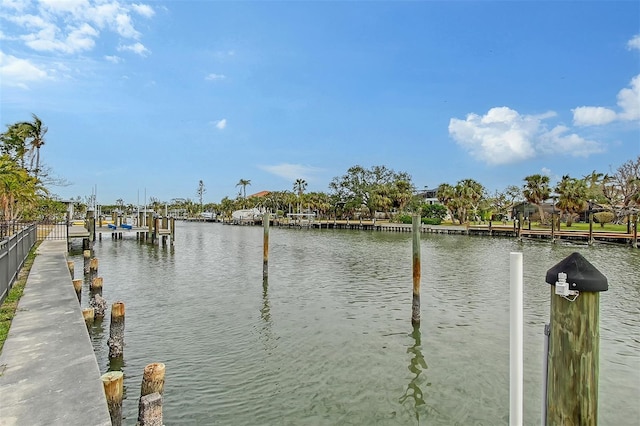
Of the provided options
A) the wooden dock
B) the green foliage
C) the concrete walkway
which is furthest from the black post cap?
the green foliage

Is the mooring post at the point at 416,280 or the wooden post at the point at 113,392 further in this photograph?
the mooring post at the point at 416,280

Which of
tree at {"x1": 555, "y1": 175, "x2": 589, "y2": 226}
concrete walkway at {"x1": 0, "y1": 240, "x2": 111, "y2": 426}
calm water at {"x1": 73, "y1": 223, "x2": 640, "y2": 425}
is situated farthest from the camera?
tree at {"x1": 555, "y1": 175, "x2": 589, "y2": 226}

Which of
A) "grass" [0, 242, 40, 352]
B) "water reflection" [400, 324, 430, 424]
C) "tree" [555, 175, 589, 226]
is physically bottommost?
"water reflection" [400, 324, 430, 424]

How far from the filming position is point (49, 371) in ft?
19.0

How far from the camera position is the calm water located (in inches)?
285

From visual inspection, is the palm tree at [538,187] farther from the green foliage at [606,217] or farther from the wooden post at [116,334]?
the wooden post at [116,334]

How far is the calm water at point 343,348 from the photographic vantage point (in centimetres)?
723

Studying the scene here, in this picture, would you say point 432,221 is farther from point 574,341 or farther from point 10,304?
point 574,341

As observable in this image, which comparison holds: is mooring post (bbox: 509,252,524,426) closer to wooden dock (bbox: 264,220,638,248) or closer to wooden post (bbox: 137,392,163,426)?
wooden post (bbox: 137,392,163,426)

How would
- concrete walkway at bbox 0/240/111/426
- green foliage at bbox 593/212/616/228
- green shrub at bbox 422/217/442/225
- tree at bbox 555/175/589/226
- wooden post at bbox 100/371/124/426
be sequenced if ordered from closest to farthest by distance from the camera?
concrete walkway at bbox 0/240/111/426
wooden post at bbox 100/371/124/426
tree at bbox 555/175/589/226
green foliage at bbox 593/212/616/228
green shrub at bbox 422/217/442/225

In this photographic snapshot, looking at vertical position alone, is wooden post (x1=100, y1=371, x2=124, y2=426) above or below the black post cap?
below

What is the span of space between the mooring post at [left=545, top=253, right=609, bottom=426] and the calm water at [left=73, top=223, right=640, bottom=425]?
4311 mm

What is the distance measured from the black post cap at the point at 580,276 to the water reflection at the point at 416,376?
502 cm

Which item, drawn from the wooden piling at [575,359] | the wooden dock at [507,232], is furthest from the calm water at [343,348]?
the wooden dock at [507,232]
